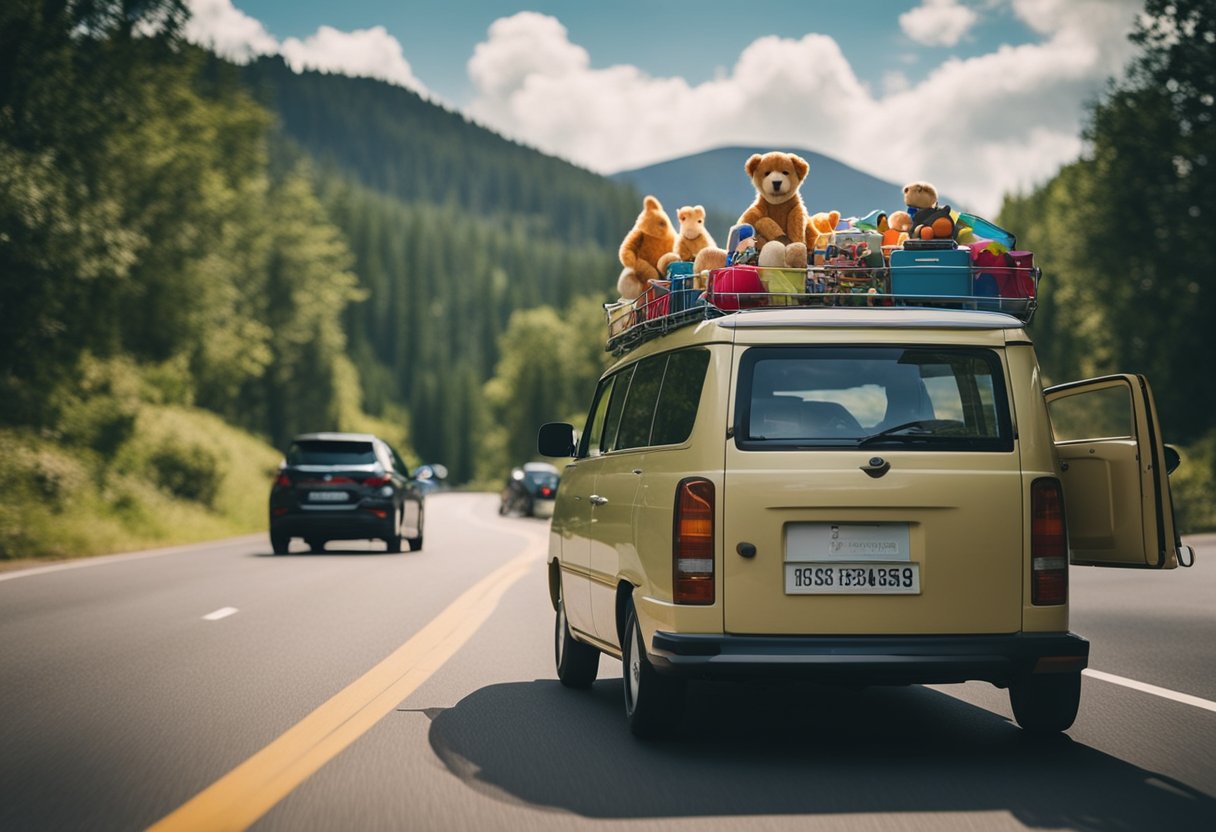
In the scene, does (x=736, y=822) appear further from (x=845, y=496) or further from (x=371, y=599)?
(x=371, y=599)

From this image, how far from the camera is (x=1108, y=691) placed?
29.2 ft

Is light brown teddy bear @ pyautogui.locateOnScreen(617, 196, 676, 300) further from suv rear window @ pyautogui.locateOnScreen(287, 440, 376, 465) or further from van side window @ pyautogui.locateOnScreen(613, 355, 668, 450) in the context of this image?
suv rear window @ pyautogui.locateOnScreen(287, 440, 376, 465)

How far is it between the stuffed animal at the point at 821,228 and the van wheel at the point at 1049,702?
2739mm

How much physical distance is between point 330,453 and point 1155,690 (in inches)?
634

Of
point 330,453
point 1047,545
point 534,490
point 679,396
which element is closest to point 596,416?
point 679,396

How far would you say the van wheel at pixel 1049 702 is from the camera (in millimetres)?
7230

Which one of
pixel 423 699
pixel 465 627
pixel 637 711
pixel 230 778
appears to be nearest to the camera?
pixel 230 778

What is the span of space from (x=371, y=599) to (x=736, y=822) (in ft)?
32.6

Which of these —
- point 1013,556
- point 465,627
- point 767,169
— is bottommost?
point 465,627

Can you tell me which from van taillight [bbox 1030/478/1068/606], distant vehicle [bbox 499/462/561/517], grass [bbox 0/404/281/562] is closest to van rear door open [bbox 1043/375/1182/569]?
van taillight [bbox 1030/478/1068/606]

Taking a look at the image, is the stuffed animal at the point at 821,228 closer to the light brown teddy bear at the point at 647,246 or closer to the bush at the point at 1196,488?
the light brown teddy bear at the point at 647,246

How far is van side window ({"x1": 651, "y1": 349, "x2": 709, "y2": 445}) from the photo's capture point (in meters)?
6.91

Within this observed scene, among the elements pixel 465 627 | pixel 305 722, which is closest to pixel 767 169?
pixel 305 722

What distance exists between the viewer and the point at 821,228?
9.75 metres
